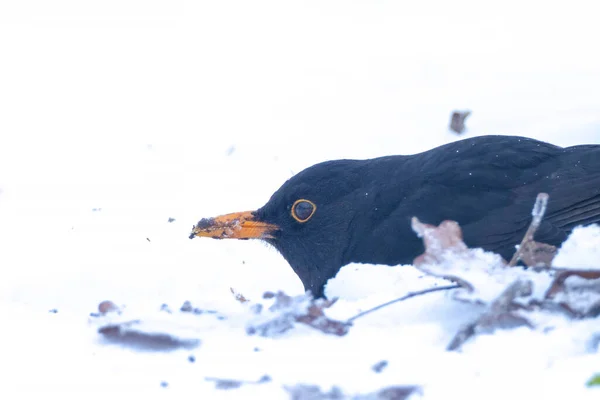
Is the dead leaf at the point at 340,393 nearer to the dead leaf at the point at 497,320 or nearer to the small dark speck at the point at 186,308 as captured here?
the dead leaf at the point at 497,320

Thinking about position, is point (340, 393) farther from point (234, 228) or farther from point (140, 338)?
point (234, 228)

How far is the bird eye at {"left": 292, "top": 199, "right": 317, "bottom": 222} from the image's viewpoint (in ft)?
16.0

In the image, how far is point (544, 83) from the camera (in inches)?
300

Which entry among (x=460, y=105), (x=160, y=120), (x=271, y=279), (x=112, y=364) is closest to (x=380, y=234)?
(x=271, y=279)

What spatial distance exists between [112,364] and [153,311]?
0.37m

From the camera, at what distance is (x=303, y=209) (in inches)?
193

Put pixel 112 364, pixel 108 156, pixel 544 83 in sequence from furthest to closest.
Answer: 1. pixel 544 83
2. pixel 108 156
3. pixel 112 364

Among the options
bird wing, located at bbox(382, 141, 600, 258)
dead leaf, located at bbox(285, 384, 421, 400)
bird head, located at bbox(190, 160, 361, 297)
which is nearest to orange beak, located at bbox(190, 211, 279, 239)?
bird head, located at bbox(190, 160, 361, 297)

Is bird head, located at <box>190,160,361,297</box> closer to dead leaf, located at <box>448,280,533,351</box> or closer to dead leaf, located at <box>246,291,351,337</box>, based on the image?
dead leaf, located at <box>246,291,351,337</box>

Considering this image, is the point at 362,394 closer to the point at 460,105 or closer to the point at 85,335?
the point at 85,335

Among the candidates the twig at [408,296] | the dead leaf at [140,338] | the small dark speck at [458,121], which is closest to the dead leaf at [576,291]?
the twig at [408,296]

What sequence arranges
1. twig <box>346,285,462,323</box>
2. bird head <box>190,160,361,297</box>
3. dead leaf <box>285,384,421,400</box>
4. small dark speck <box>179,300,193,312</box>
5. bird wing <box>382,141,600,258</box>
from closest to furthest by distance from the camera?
1. dead leaf <box>285,384,421,400</box>
2. twig <box>346,285,462,323</box>
3. small dark speck <box>179,300,193,312</box>
4. bird wing <box>382,141,600,258</box>
5. bird head <box>190,160,361,297</box>

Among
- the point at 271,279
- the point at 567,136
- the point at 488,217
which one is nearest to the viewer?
the point at 488,217

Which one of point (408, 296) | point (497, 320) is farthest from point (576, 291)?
point (408, 296)
